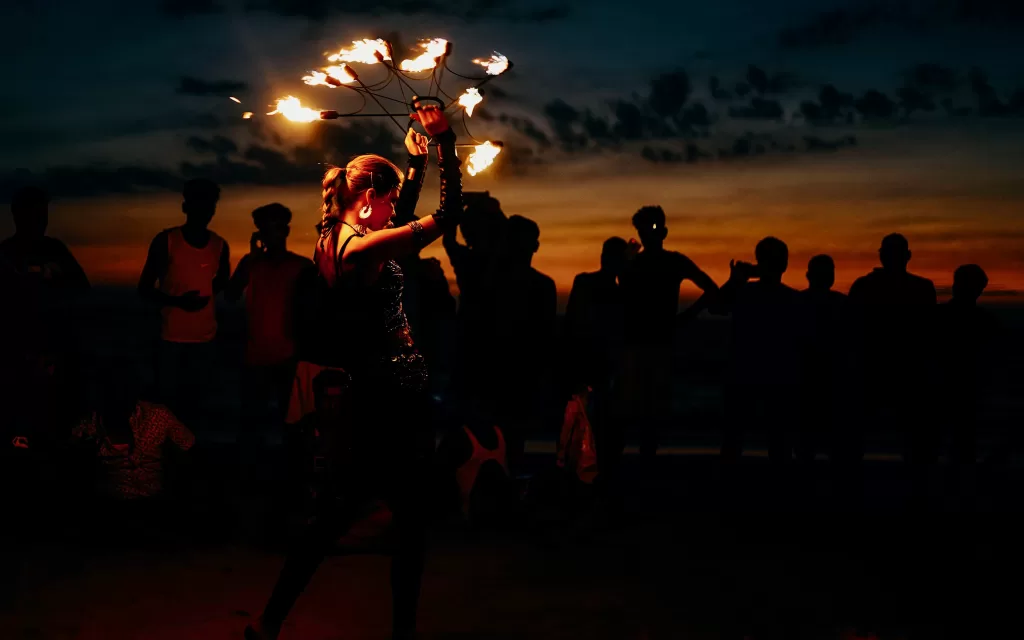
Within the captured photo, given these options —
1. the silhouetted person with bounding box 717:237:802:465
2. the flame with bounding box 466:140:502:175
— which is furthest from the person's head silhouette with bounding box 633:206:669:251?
the flame with bounding box 466:140:502:175

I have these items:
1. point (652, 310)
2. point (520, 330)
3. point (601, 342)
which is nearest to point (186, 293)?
point (520, 330)

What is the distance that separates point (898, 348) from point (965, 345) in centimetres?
53

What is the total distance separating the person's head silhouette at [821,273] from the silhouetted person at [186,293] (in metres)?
4.31

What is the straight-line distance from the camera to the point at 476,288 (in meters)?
6.89

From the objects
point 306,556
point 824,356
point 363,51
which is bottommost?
point 306,556

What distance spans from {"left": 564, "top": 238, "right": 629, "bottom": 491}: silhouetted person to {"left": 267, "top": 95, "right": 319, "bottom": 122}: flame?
2.70 metres

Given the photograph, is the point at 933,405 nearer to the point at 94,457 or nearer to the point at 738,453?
the point at 738,453

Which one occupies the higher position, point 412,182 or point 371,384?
point 412,182

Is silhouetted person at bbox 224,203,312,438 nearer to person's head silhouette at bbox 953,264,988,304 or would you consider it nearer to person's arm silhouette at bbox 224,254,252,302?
person's arm silhouette at bbox 224,254,252,302

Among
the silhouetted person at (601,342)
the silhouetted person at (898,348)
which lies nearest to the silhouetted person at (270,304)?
the silhouetted person at (601,342)

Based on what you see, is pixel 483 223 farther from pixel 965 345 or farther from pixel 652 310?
pixel 965 345

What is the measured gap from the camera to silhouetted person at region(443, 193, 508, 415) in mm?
6750

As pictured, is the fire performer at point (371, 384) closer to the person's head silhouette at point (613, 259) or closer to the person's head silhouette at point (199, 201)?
the person's head silhouette at point (613, 259)

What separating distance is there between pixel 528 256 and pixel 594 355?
0.83 metres
